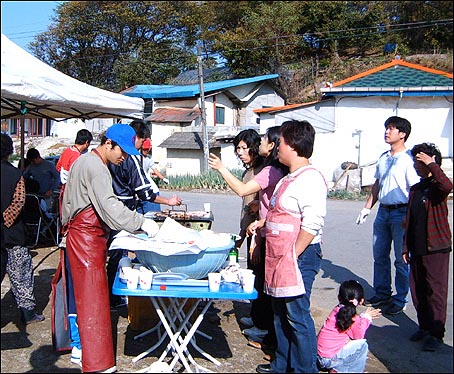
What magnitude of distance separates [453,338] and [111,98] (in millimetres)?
5534

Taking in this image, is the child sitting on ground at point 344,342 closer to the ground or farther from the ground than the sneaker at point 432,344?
farther from the ground

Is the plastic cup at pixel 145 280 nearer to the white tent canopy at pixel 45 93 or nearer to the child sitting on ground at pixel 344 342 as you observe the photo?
the child sitting on ground at pixel 344 342

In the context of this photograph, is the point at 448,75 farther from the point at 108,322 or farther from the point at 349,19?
the point at 349,19

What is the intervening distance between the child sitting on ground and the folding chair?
5.23 meters

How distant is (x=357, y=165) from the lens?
1638 cm

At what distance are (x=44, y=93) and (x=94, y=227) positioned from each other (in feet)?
7.91

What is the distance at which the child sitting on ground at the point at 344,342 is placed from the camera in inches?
132

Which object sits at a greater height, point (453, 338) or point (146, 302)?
point (453, 338)

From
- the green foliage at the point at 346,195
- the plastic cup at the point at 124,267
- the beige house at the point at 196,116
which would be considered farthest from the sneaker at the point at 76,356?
the beige house at the point at 196,116

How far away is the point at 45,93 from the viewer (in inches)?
201

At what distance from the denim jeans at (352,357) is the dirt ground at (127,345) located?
0.34m

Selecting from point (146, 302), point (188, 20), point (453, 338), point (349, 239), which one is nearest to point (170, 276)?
point (146, 302)

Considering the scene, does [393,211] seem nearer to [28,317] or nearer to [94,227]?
[94,227]

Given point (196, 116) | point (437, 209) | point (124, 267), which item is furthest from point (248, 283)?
point (196, 116)
